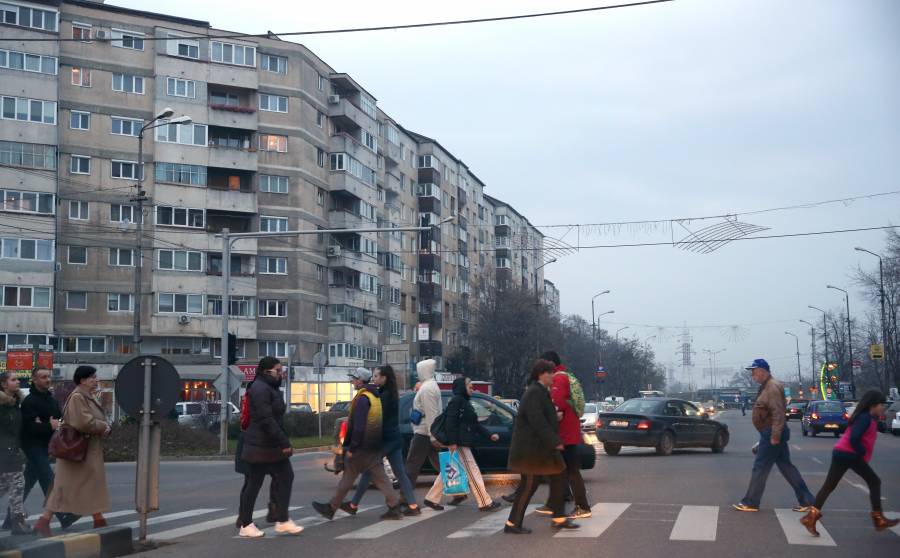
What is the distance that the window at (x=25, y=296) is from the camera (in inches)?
2089

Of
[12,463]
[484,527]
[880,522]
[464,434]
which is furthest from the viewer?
[464,434]

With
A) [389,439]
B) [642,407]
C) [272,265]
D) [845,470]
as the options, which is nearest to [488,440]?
[389,439]

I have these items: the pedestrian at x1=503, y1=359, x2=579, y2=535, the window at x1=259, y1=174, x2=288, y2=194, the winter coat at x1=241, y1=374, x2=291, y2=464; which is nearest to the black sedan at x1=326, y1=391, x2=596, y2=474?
the winter coat at x1=241, y1=374, x2=291, y2=464

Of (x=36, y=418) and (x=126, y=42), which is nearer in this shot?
(x=36, y=418)

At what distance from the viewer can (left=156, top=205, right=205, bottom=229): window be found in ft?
194

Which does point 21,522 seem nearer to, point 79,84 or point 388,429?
point 388,429

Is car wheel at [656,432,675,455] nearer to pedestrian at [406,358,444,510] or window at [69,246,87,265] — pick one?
pedestrian at [406,358,444,510]

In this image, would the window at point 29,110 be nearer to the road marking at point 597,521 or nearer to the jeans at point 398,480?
the jeans at point 398,480

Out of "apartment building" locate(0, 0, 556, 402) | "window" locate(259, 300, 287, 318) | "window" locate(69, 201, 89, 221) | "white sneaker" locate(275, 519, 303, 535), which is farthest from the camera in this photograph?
"window" locate(259, 300, 287, 318)

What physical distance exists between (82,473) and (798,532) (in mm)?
7433

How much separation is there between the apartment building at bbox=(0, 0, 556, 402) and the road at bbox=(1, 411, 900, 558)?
37718mm

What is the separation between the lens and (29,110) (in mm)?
54312

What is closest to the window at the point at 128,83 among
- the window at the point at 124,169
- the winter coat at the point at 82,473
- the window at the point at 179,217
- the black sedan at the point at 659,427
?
the window at the point at 124,169

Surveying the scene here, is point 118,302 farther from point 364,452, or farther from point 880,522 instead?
point 880,522
